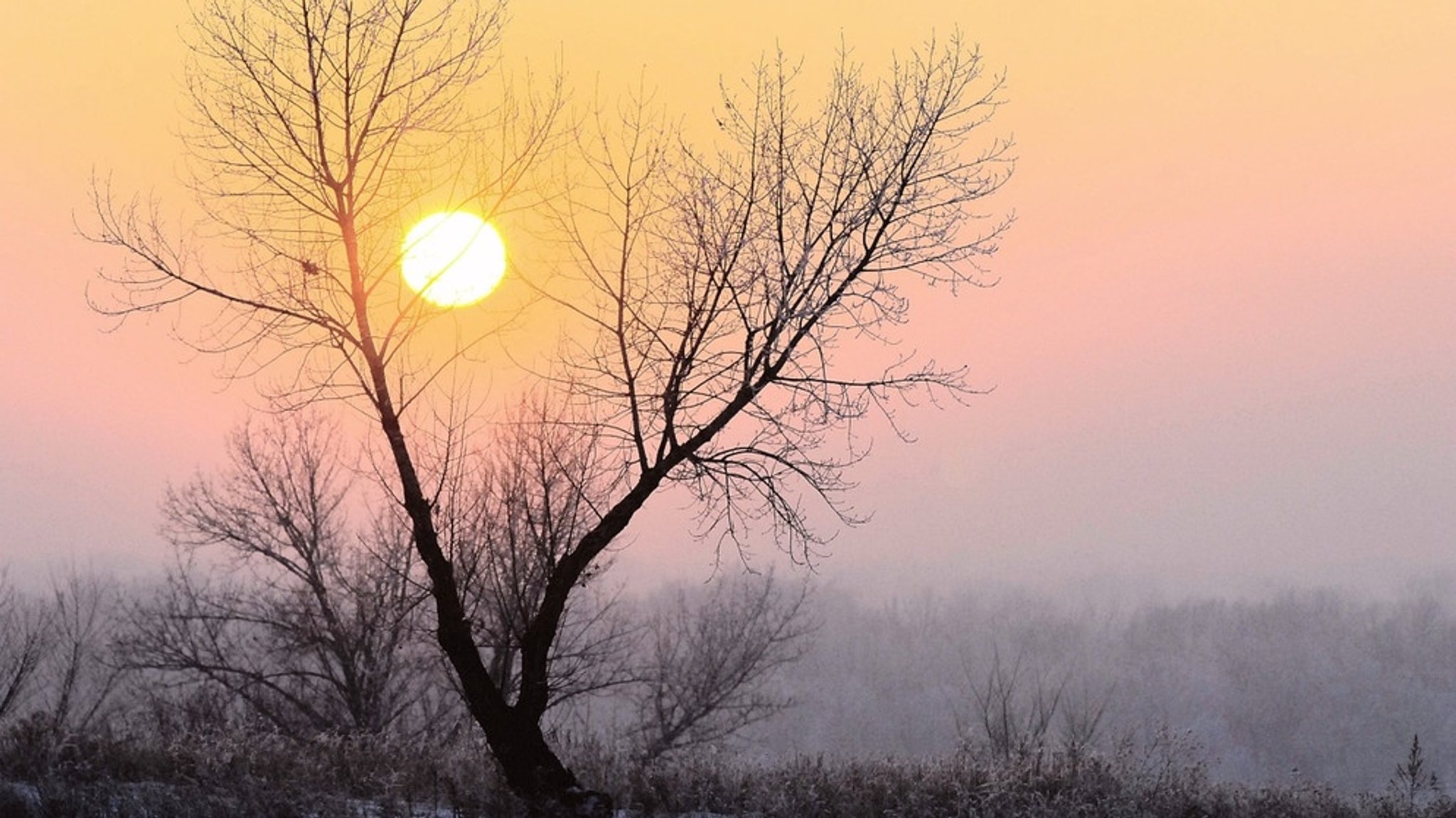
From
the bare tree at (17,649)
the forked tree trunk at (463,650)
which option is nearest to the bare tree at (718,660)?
the bare tree at (17,649)

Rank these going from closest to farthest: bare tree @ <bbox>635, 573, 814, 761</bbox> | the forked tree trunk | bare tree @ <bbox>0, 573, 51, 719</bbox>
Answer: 1. the forked tree trunk
2. bare tree @ <bbox>0, 573, 51, 719</bbox>
3. bare tree @ <bbox>635, 573, 814, 761</bbox>

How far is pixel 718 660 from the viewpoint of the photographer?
1273 inches

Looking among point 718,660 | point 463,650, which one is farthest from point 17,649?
point 463,650

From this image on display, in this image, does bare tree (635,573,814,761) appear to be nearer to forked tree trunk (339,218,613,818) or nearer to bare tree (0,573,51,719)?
bare tree (0,573,51,719)

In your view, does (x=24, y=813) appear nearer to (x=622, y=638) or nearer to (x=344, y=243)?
(x=344, y=243)

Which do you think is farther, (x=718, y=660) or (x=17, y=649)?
(x=718, y=660)

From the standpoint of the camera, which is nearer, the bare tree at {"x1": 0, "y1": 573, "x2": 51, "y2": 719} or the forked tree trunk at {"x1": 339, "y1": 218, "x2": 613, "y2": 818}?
the forked tree trunk at {"x1": 339, "y1": 218, "x2": 613, "y2": 818}

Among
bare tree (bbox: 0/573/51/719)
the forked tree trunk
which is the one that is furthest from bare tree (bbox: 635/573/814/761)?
the forked tree trunk

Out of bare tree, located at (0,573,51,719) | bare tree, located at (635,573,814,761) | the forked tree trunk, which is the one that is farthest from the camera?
bare tree, located at (635,573,814,761)

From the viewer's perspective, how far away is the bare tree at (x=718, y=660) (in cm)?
3139

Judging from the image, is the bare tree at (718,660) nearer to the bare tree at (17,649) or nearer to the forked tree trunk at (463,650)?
the bare tree at (17,649)

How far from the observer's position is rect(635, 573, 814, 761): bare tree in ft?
103

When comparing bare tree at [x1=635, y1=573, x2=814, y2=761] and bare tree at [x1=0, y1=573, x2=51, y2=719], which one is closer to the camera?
bare tree at [x1=0, y1=573, x2=51, y2=719]

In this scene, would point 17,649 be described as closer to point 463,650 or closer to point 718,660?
point 718,660
